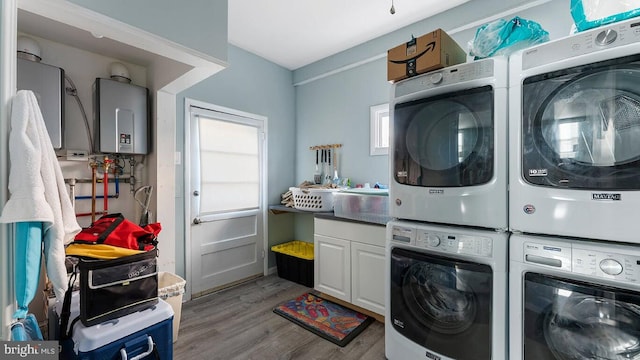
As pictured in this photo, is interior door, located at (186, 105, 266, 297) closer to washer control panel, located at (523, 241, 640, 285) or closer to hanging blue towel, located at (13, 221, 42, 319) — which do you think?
hanging blue towel, located at (13, 221, 42, 319)

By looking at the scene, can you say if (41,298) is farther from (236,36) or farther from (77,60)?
(236,36)

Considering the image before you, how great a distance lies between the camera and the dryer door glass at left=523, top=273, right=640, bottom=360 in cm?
98

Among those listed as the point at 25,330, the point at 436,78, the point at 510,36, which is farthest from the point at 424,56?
the point at 25,330

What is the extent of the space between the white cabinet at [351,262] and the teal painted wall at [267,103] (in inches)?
40.9

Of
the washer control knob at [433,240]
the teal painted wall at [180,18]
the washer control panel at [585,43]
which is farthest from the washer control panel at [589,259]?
the teal painted wall at [180,18]

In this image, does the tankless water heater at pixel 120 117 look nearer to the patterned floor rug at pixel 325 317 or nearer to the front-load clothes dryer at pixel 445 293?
the patterned floor rug at pixel 325 317

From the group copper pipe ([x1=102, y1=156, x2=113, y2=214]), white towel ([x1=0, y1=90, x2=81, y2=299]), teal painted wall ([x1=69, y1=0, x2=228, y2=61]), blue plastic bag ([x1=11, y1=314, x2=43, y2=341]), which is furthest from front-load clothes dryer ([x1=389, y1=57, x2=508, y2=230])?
copper pipe ([x1=102, y1=156, x2=113, y2=214])

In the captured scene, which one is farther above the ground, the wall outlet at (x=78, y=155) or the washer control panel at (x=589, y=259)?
the wall outlet at (x=78, y=155)

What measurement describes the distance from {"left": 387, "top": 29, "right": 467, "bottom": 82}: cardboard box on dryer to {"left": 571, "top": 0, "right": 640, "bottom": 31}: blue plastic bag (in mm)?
520

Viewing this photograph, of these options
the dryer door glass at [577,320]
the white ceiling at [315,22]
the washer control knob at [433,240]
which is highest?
the white ceiling at [315,22]

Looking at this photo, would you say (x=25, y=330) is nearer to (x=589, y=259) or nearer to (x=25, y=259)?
(x=25, y=259)

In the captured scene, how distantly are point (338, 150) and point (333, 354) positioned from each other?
81.4 inches

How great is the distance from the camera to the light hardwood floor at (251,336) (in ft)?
6.12

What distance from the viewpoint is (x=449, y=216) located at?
1.41m
